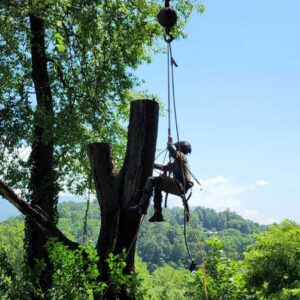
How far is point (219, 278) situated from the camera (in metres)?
7.45

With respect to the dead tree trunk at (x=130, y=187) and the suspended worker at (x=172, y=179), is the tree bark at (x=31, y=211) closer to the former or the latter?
the dead tree trunk at (x=130, y=187)

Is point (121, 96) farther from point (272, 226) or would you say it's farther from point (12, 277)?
point (272, 226)

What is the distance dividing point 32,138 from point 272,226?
22263 mm

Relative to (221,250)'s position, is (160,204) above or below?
above

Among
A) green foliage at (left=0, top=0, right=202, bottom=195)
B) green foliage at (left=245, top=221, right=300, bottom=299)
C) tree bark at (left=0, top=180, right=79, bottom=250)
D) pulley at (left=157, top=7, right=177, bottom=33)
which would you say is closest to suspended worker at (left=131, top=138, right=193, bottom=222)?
tree bark at (left=0, top=180, right=79, bottom=250)

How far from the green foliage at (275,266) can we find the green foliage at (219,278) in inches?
851

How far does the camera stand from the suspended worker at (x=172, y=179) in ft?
23.8

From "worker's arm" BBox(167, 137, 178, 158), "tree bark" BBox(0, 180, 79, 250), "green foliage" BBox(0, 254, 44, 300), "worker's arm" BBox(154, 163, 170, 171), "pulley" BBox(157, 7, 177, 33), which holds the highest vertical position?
"pulley" BBox(157, 7, 177, 33)

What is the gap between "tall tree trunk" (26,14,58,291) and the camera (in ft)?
48.4

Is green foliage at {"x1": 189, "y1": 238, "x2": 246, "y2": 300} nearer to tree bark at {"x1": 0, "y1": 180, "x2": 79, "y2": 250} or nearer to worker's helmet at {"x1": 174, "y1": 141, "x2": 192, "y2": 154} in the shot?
worker's helmet at {"x1": 174, "y1": 141, "x2": 192, "y2": 154}

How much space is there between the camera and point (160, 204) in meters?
7.84

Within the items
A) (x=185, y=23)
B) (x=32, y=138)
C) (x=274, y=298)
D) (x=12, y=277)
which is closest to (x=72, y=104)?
(x=32, y=138)

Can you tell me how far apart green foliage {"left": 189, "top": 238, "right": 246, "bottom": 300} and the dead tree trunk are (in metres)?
1.10

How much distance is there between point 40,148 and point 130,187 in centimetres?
900
